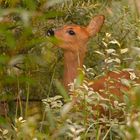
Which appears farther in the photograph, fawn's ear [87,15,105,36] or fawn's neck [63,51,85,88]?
fawn's neck [63,51,85,88]

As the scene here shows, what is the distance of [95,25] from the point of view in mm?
6172

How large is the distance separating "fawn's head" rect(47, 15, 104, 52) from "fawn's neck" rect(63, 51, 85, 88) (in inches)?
2.6

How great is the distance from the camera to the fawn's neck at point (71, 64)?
6.33 meters

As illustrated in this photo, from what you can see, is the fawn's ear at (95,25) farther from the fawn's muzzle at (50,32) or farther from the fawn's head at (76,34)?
the fawn's muzzle at (50,32)

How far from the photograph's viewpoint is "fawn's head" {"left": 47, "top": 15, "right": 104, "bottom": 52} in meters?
6.33

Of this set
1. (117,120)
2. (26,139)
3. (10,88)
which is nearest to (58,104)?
(117,120)

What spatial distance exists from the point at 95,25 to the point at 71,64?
56cm

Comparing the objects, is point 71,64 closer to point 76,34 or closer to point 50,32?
point 76,34

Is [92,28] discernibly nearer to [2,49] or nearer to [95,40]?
[95,40]

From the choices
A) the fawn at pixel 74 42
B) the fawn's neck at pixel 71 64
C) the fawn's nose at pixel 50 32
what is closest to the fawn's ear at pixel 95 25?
the fawn at pixel 74 42

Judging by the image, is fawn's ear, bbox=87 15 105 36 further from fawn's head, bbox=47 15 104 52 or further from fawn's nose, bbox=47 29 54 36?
fawn's nose, bbox=47 29 54 36

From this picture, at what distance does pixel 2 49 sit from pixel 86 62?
4.80 ft

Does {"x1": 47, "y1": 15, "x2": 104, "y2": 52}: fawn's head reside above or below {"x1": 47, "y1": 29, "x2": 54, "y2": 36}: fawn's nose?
below

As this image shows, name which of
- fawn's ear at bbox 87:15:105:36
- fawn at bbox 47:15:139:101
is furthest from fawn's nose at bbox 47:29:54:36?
fawn's ear at bbox 87:15:105:36
